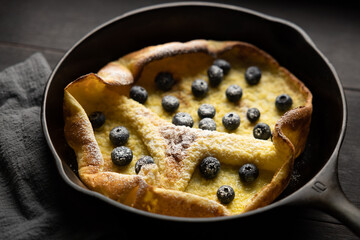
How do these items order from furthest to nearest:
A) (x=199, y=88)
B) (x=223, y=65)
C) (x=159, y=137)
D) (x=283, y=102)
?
(x=223, y=65)
(x=199, y=88)
(x=283, y=102)
(x=159, y=137)

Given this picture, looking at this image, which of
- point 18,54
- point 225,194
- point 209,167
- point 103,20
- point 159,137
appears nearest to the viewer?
point 225,194

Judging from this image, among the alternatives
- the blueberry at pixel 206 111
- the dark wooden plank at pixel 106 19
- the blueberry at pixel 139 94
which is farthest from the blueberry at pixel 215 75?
the dark wooden plank at pixel 106 19

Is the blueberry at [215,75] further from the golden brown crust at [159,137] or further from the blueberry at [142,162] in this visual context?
the blueberry at [142,162]

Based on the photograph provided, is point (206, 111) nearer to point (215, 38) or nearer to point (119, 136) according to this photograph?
point (119, 136)

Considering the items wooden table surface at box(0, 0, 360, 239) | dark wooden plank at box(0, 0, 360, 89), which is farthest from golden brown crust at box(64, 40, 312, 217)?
dark wooden plank at box(0, 0, 360, 89)

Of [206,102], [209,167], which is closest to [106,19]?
[206,102]

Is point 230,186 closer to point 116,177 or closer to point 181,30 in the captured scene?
point 116,177
